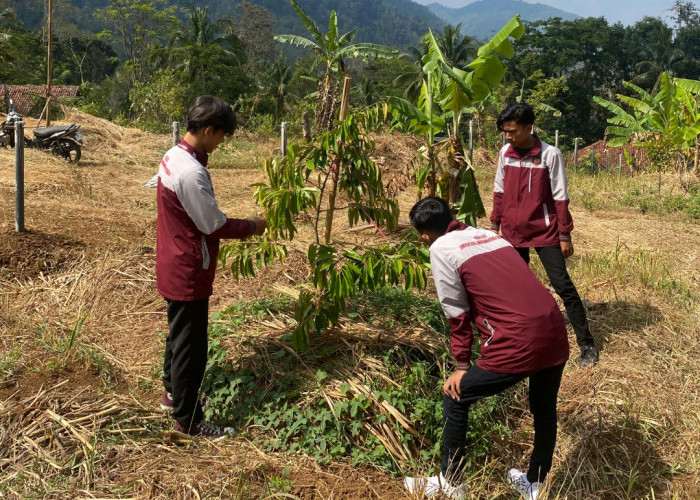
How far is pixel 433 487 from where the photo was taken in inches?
109

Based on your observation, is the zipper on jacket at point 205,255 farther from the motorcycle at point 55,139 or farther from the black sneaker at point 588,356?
the motorcycle at point 55,139

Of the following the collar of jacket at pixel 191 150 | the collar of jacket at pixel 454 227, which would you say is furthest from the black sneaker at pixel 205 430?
the collar of jacket at pixel 454 227

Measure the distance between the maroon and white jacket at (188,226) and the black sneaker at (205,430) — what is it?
70 cm

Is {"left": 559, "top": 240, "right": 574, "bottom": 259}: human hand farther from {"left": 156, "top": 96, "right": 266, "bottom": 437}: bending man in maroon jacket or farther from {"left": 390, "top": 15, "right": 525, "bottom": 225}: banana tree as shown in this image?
{"left": 156, "top": 96, "right": 266, "bottom": 437}: bending man in maroon jacket

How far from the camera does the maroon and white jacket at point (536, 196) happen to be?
4.05 meters

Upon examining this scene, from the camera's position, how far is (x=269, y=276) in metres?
5.30

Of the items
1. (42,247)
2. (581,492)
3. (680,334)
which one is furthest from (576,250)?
(42,247)

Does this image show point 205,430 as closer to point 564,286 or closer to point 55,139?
point 564,286

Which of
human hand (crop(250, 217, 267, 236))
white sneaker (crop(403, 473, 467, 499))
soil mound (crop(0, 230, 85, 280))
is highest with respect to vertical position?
human hand (crop(250, 217, 267, 236))

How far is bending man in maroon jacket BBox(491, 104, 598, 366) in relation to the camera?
13.3ft

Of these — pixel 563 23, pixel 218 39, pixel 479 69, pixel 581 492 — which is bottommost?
pixel 581 492

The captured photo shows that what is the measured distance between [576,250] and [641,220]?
2.92 m

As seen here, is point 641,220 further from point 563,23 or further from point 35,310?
point 563,23

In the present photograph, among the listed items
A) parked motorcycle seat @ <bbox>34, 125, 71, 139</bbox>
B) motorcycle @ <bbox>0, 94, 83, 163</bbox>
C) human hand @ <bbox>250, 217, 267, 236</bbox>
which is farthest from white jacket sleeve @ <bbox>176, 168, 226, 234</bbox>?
parked motorcycle seat @ <bbox>34, 125, 71, 139</bbox>
